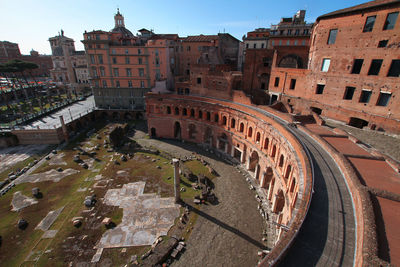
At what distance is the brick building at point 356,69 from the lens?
18578 millimetres

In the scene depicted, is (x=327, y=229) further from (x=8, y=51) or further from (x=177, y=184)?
(x=8, y=51)

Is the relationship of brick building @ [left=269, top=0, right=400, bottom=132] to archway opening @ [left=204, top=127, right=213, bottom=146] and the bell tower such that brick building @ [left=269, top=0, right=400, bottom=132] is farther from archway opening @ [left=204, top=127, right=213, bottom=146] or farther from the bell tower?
the bell tower

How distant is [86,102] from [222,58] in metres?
38.2

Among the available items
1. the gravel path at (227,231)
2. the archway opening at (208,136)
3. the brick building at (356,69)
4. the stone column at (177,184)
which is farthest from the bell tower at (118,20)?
the gravel path at (227,231)

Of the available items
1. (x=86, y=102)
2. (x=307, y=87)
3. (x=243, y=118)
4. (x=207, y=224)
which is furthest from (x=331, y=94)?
(x=86, y=102)

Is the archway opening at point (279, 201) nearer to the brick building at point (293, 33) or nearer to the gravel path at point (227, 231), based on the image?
the gravel path at point (227, 231)

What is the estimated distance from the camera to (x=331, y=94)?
23.6 meters

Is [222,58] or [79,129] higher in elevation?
[222,58]

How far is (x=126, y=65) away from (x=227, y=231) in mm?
38327

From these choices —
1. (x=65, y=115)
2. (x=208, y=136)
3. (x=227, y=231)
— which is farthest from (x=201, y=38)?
(x=227, y=231)

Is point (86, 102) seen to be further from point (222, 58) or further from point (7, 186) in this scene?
point (222, 58)

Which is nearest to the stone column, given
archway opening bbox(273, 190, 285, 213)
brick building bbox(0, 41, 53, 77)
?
archway opening bbox(273, 190, 285, 213)

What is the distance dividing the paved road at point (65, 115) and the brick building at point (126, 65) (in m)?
4.95

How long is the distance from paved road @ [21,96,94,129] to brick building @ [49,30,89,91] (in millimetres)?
17338
